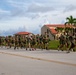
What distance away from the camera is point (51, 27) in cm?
11412

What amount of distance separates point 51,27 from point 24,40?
73820 mm

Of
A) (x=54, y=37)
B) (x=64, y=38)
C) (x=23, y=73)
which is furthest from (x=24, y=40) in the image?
(x=54, y=37)

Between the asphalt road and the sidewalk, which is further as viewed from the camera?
the sidewalk

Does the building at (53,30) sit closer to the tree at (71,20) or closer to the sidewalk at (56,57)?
the tree at (71,20)

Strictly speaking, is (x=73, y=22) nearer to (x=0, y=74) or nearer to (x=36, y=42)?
(x=36, y=42)

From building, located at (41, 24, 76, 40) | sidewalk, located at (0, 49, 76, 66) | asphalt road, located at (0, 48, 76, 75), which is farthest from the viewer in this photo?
building, located at (41, 24, 76, 40)

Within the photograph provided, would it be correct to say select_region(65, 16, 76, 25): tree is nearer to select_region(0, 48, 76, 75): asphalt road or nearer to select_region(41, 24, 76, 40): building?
select_region(41, 24, 76, 40): building

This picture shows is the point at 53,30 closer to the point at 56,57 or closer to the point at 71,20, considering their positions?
the point at 71,20

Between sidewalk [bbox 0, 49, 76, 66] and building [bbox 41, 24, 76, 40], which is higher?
building [bbox 41, 24, 76, 40]

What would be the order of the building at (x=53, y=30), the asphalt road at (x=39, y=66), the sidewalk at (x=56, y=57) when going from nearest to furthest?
the asphalt road at (x=39, y=66) < the sidewalk at (x=56, y=57) < the building at (x=53, y=30)

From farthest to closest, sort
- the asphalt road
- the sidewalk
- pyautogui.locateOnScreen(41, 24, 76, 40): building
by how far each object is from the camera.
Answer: pyautogui.locateOnScreen(41, 24, 76, 40): building
the sidewalk
the asphalt road

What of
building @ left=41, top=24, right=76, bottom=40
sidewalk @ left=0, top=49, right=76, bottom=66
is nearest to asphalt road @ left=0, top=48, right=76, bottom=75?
sidewalk @ left=0, top=49, right=76, bottom=66

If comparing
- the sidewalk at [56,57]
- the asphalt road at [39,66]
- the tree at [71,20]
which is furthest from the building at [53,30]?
the asphalt road at [39,66]

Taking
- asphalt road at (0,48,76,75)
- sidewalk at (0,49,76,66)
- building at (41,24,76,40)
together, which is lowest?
asphalt road at (0,48,76,75)
